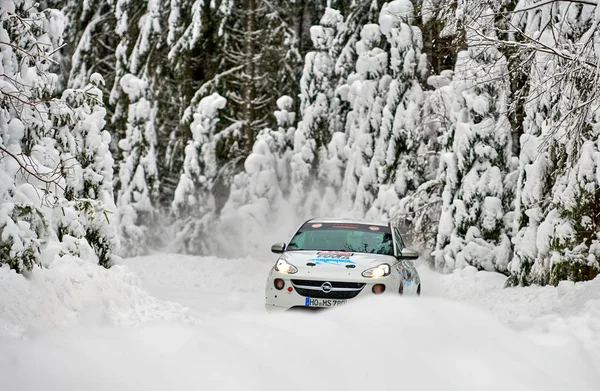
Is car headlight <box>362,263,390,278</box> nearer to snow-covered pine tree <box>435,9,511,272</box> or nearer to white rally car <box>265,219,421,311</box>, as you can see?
white rally car <box>265,219,421,311</box>

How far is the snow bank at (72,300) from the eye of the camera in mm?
7859

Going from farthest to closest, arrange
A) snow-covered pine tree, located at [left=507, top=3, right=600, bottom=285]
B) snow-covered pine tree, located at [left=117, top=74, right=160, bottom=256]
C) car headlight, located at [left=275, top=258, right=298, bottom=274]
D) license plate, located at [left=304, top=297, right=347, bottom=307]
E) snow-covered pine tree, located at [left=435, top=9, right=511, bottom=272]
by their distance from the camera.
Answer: snow-covered pine tree, located at [left=117, top=74, right=160, bottom=256] → snow-covered pine tree, located at [left=435, top=9, right=511, bottom=272] → snow-covered pine tree, located at [left=507, top=3, right=600, bottom=285] → car headlight, located at [left=275, top=258, right=298, bottom=274] → license plate, located at [left=304, top=297, right=347, bottom=307]

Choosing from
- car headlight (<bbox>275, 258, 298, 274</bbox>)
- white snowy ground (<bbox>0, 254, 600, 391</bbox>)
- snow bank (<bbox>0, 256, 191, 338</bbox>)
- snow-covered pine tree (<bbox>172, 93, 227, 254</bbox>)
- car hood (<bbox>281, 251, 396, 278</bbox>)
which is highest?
white snowy ground (<bbox>0, 254, 600, 391</bbox>)

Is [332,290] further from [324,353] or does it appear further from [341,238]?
[324,353]

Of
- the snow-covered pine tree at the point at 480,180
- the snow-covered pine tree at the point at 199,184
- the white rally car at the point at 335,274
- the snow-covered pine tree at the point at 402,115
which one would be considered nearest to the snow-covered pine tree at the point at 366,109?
the snow-covered pine tree at the point at 402,115

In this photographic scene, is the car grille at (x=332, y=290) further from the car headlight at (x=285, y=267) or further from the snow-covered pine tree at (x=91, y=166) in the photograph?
the snow-covered pine tree at (x=91, y=166)

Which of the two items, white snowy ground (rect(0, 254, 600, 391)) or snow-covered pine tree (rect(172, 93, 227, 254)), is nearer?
white snowy ground (rect(0, 254, 600, 391))

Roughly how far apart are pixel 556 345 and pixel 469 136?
10.6 metres

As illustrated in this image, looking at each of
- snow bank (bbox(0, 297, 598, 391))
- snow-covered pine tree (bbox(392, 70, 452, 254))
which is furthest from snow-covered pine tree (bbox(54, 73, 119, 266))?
snow bank (bbox(0, 297, 598, 391))

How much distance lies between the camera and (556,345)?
5352 millimetres

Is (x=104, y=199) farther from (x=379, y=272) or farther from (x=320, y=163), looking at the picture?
(x=320, y=163)

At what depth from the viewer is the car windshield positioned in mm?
10477

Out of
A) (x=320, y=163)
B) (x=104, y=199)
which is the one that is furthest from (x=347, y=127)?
(x=104, y=199)

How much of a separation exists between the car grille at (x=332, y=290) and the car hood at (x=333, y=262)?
0.10 meters
